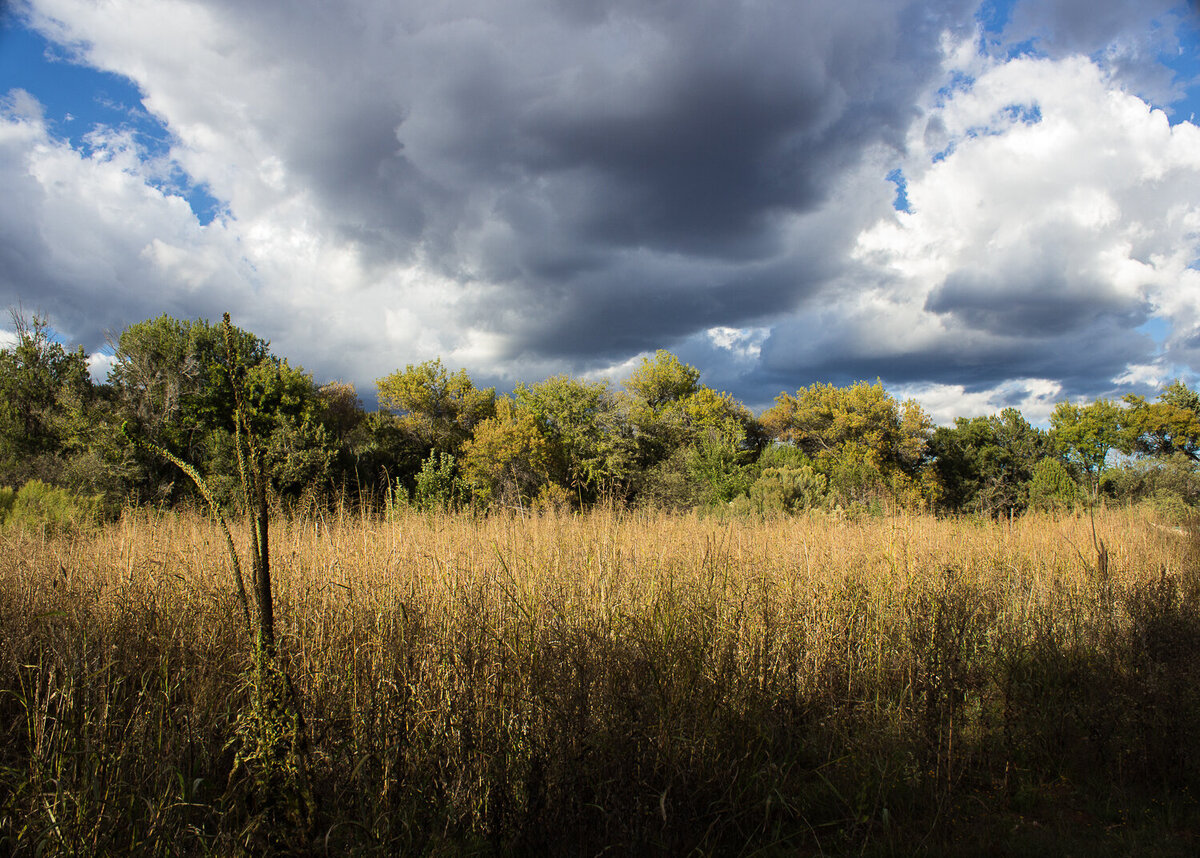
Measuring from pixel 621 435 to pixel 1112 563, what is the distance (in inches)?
1008

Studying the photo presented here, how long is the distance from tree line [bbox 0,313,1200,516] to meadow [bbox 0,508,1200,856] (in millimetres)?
2537

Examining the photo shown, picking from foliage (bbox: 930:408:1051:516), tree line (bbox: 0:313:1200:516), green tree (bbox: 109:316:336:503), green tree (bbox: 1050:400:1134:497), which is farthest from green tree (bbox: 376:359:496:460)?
green tree (bbox: 1050:400:1134:497)

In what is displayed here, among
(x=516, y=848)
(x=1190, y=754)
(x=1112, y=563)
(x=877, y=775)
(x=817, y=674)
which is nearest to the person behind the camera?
(x=516, y=848)

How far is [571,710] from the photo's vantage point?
9.11 ft

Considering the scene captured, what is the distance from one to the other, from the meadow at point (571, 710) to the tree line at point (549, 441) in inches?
99.9

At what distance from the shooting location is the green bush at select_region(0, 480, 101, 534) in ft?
27.2

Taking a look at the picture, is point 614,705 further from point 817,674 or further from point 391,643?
point 817,674

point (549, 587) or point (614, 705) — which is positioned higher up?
point (549, 587)

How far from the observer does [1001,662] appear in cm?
450

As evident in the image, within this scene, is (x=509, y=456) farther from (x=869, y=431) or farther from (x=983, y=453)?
(x=983, y=453)

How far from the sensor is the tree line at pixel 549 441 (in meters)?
15.3

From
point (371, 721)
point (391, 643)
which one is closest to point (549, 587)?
point (391, 643)

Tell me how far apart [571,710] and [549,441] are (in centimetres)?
2794

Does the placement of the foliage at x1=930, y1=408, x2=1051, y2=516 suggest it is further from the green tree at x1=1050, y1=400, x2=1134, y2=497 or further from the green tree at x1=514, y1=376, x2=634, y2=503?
the green tree at x1=514, y1=376, x2=634, y2=503
